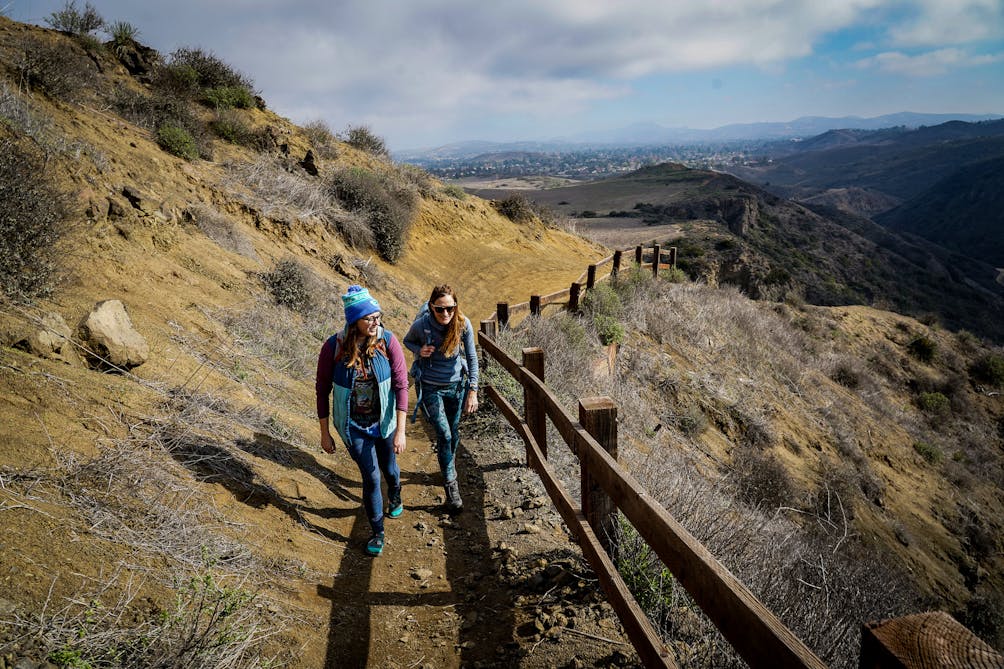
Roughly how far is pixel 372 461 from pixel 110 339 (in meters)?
2.47

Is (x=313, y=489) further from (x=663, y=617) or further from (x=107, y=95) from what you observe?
(x=107, y=95)

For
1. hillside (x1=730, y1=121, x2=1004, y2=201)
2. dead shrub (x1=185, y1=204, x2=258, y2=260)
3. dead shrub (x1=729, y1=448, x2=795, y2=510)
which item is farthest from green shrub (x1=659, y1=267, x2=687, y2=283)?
hillside (x1=730, y1=121, x2=1004, y2=201)

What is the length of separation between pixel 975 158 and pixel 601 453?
592ft

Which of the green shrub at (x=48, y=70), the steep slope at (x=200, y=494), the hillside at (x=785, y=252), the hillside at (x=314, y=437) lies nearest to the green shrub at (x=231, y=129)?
the hillside at (x=314, y=437)

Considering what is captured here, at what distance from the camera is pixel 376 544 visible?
12.2 ft

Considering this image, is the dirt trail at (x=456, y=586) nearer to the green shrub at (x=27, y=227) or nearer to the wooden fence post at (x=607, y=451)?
the wooden fence post at (x=607, y=451)

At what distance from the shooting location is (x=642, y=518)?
212 cm

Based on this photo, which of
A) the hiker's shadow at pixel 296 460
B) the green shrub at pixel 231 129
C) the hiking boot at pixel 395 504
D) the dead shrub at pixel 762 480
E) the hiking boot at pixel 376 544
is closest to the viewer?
the hiking boot at pixel 376 544

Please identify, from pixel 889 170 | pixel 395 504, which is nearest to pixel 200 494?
pixel 395 504

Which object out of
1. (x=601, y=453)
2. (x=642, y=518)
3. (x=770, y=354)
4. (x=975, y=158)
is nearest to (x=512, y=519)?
(x=601, y=453)

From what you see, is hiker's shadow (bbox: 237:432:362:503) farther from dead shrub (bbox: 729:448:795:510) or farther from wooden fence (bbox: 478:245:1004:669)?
dead shrub (bbox: 729:448:795:510)

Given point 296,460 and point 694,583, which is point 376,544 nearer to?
point 296,460

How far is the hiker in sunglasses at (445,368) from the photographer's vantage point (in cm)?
404

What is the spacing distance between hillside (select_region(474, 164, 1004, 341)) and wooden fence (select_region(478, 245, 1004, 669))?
2677 cm
